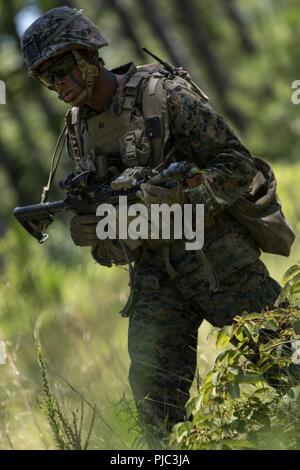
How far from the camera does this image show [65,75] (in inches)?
166

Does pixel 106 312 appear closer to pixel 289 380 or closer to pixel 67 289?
pixel 67 289

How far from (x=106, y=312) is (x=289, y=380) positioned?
11.6 ft

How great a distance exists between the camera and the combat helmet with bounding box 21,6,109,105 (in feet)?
13.7

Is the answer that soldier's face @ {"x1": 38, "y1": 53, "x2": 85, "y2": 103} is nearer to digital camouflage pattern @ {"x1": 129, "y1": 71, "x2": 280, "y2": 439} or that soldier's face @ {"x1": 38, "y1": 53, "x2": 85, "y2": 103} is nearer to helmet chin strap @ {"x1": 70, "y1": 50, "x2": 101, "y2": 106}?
helmet chin strap @ {"x1": 70, "y1": 50, "x2": 101, "y2": 106}

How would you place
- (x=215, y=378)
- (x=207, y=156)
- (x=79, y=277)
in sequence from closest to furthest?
(x=215, y=378) < (x=207, y=156) < (x=79, y=277)

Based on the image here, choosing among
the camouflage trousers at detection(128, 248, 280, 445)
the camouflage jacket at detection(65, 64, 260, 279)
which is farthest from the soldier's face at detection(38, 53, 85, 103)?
the camouflage trousers at detection(128, 248, 280, 445)

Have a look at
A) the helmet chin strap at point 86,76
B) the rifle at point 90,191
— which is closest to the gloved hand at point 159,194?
the rifle at point 90,191

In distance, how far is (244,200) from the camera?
428cm

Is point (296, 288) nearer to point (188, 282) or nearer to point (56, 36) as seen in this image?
point (188, 282)

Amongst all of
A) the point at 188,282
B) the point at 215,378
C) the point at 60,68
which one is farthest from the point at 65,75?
the point at 215,378

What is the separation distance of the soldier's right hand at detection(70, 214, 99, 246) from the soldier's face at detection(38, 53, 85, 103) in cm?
53

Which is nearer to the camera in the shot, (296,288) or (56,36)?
(296,288)

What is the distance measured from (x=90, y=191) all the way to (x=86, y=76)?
51 centimetres

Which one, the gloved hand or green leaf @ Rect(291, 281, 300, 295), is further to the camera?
the gloved hand
